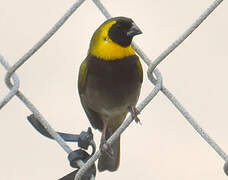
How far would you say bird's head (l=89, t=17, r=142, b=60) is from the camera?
1.67 meters

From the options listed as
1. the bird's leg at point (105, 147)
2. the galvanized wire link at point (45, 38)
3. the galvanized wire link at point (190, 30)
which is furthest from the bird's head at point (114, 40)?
the galvanized wire link at point (190, 30)

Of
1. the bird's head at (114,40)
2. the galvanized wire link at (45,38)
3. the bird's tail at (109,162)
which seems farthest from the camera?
the bird's head at (114,40)

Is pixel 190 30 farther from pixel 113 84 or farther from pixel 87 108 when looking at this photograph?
pixel 87 108

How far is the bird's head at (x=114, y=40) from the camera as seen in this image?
5.48 feet

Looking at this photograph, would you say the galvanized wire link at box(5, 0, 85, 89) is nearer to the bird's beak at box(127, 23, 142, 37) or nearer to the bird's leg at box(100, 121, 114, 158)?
the bird's leg at box(100, 121, 114, 158)

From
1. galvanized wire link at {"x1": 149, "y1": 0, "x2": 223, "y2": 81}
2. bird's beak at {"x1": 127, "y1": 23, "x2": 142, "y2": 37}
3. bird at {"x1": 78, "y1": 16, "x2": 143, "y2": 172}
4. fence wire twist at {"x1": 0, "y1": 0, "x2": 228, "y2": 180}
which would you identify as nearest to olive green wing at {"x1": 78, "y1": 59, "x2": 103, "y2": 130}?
bird at {"x1": 78, "y1": 16, "x2": 143, "y2": 172}

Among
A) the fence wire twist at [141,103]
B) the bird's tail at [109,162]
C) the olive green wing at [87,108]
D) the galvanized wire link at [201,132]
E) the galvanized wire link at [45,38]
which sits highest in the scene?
the galvanized wire link at [45,38]

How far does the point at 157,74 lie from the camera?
995mm

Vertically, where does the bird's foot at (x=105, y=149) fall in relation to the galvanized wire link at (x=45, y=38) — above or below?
below

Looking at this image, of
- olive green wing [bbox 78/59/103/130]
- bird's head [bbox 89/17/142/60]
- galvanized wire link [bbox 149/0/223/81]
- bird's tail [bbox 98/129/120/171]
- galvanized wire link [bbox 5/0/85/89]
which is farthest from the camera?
olive green wing [bbox 78/59/103/130]

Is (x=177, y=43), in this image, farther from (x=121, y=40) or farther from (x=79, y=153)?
(x=121, y=40)

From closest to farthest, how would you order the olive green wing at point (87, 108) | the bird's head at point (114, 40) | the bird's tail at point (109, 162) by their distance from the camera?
1. the bird's tail at point (109, 162)
2. the bird's head at point (114, 40)
3. the olive green wing at point (87, 108)

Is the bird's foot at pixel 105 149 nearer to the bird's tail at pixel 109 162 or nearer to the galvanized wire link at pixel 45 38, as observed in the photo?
the bird's tail at pixel 109 162

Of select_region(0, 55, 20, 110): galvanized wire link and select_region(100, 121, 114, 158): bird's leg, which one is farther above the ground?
select_region(0, 55, 20, 110): galvanized wire link
